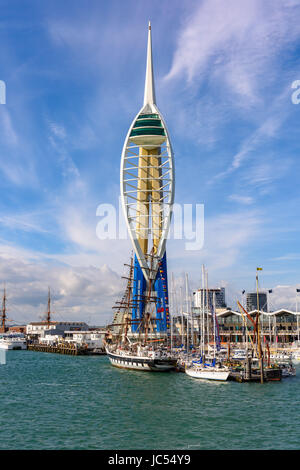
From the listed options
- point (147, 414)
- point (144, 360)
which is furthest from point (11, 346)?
point (147, 414)

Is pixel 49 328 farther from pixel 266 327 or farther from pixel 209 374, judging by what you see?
pixel 209 374

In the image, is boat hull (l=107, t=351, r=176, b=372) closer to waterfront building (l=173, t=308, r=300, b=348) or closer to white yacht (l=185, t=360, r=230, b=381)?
white yacht (l=185, t=360, r=230, b=381)

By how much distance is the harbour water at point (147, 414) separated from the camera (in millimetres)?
25656

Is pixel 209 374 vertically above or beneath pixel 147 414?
above

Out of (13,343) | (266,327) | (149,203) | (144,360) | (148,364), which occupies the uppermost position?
(149,203)

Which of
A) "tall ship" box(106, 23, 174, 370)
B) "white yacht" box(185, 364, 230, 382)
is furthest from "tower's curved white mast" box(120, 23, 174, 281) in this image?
"white yacht" box(185, 364, 230, 382)

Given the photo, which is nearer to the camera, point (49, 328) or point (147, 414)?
point (147, 414)

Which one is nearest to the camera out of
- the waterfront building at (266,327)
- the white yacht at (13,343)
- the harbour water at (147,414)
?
the harbour water at (147,414)

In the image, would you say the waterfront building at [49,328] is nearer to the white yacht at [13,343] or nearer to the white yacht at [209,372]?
the white yacht at [13,343]

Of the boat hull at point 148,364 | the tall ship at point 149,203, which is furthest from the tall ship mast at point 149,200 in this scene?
the boat hull at point 148,364

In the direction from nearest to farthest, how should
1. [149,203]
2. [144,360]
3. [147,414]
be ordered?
[147,414] < [144,360] < [149,203]

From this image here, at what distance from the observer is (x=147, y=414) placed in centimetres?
3306
